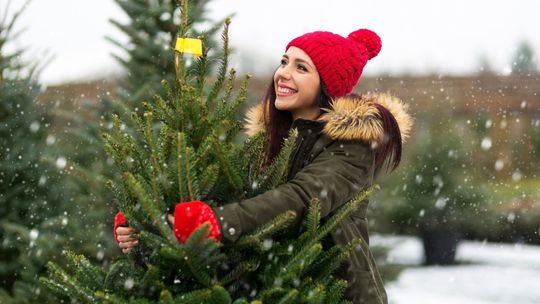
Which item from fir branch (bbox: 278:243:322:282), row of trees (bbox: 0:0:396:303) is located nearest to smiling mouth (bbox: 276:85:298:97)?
row of trees (bbox: 0:0:396:303)

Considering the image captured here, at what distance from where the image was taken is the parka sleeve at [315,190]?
1668 mm

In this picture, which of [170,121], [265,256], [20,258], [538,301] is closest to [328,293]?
Answer: [265,256]

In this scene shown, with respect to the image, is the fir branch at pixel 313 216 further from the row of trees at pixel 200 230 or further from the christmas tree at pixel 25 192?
the christmas tree at pixel 25 192

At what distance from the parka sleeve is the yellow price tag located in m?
0.47

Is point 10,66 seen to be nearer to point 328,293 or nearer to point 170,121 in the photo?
point 170,121

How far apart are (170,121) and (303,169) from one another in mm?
404

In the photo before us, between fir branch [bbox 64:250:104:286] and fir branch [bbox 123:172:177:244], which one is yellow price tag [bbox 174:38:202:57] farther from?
fir branch [bbox 64:250:104:286]

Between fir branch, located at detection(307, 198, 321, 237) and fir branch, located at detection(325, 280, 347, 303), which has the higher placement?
fir branch, located at detection(307, 198, 321, 237)

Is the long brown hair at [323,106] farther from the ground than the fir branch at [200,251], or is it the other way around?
the long brown hair at [323,106]

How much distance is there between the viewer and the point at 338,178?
1.91 metres

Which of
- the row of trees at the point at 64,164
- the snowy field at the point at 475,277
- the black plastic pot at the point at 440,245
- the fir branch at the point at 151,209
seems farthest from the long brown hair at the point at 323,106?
the black plastic pot at the point at 440,245

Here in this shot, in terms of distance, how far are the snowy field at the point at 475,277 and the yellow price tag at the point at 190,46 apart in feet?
19.0

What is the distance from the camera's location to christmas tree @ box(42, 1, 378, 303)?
1647 mm

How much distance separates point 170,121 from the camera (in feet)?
6.35
